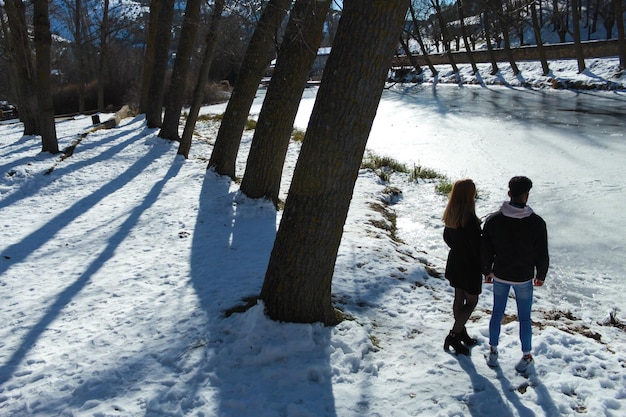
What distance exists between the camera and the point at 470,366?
3.86 m

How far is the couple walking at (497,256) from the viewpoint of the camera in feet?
12.2

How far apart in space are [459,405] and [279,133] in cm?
512

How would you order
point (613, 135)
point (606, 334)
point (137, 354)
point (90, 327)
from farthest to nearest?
1. point (613, 135)
2. point (606, 334)
3. point (90, 327)
4. point (137, 354)

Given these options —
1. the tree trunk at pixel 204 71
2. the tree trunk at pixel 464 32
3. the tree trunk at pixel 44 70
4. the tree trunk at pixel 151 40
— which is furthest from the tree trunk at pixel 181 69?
the tree trunk at pixel 464 32

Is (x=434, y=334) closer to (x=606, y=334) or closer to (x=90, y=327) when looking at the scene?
(x=606, y=334)

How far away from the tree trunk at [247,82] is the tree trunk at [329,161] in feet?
14.7

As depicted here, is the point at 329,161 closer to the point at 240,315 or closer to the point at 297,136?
the point at 240,315

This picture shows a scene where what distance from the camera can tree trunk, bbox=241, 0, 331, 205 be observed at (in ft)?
23.4

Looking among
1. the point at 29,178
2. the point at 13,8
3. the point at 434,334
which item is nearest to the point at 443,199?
the point at 434,334

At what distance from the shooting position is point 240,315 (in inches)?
167

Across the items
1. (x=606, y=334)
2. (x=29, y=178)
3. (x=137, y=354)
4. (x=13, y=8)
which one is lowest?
(x=606, y=334)

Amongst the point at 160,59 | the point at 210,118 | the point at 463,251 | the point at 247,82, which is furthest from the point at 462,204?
the point at 210,118

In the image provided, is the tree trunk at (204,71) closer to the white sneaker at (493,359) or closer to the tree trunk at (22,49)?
the tree trunk at (22,49)

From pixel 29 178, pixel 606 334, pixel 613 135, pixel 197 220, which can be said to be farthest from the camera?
pixel 613 135
